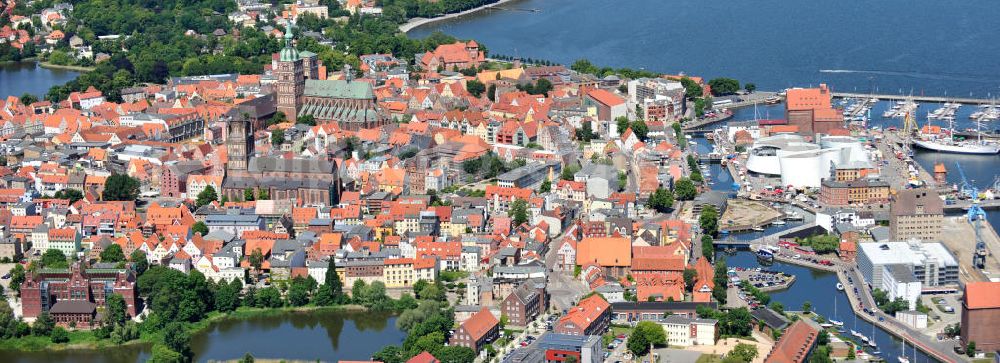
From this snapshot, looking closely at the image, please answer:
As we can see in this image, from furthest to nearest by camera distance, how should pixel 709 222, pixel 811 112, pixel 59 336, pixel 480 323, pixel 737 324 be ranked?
1. pixel 811 112
2. pixel 709 222
3. pixel 59 336
4. pixel 737 324
5. pixel 480 323

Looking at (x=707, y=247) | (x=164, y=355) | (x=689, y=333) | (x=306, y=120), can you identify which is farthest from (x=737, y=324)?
(x=306, y=120)

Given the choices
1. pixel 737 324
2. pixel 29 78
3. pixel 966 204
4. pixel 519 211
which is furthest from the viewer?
pixel 29 78

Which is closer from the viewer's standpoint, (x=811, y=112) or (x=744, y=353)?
(x=744, y=353)

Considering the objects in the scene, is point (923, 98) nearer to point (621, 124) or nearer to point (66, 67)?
point (621, 124)

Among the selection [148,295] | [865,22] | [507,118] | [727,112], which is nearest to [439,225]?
[148,295]

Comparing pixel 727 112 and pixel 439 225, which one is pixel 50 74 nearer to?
pixel 727 112

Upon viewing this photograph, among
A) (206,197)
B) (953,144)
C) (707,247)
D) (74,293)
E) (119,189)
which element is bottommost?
(74,293)

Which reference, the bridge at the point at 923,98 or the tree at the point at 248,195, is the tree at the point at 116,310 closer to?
the tree at the point at 248,195

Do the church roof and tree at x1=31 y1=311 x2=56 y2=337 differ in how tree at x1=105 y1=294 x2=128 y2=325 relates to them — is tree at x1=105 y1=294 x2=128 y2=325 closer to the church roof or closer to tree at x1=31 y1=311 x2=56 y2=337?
tree at x1=31 y1=311 x2=56 y2=337

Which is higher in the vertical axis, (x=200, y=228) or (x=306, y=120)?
(x=306, y=120)
